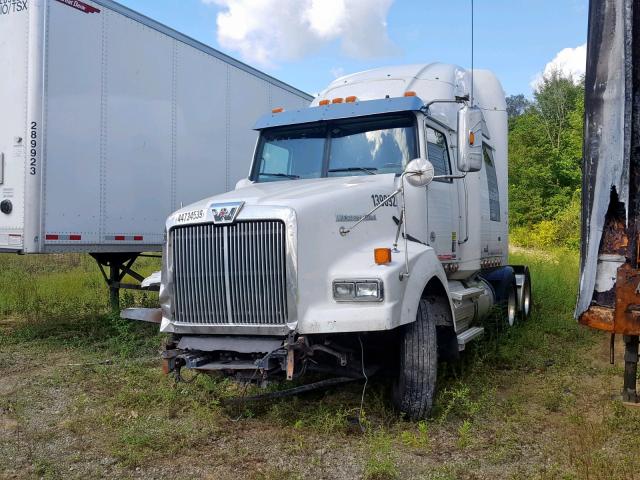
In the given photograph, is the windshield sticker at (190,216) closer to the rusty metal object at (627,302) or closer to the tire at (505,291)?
the rusty metal object at (627,302)

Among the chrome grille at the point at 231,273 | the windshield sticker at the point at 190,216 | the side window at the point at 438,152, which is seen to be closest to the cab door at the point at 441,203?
the side window at the point at 438,152

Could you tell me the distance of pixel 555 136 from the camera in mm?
41188

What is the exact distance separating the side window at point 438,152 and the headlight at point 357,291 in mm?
2020

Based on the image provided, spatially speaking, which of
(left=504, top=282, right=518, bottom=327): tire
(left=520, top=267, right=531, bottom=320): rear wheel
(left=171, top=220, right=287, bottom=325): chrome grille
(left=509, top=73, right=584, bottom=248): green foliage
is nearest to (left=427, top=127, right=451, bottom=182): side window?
(left=171, top=220, right=287, bottom=325): chrome grille

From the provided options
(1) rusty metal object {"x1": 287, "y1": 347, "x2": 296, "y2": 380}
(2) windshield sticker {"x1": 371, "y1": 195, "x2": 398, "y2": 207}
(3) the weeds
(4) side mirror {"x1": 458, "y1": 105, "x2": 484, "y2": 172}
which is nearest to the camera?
(3) the weeds

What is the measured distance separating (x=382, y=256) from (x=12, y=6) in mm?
5642

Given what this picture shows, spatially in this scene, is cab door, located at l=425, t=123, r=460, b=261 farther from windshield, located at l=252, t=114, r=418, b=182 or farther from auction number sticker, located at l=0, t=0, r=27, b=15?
auction number sticker, located at l=0, t=0, r=27, b=15

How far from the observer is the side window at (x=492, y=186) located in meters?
8.26

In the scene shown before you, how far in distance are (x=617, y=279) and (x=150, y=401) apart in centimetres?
402

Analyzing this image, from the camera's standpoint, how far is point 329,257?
188 inches

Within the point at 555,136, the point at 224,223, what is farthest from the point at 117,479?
the point at 555,136

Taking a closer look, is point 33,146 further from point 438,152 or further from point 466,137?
point 466,137

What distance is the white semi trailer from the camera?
7184 mm

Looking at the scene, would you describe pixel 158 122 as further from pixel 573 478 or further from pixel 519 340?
pixel 573 478
